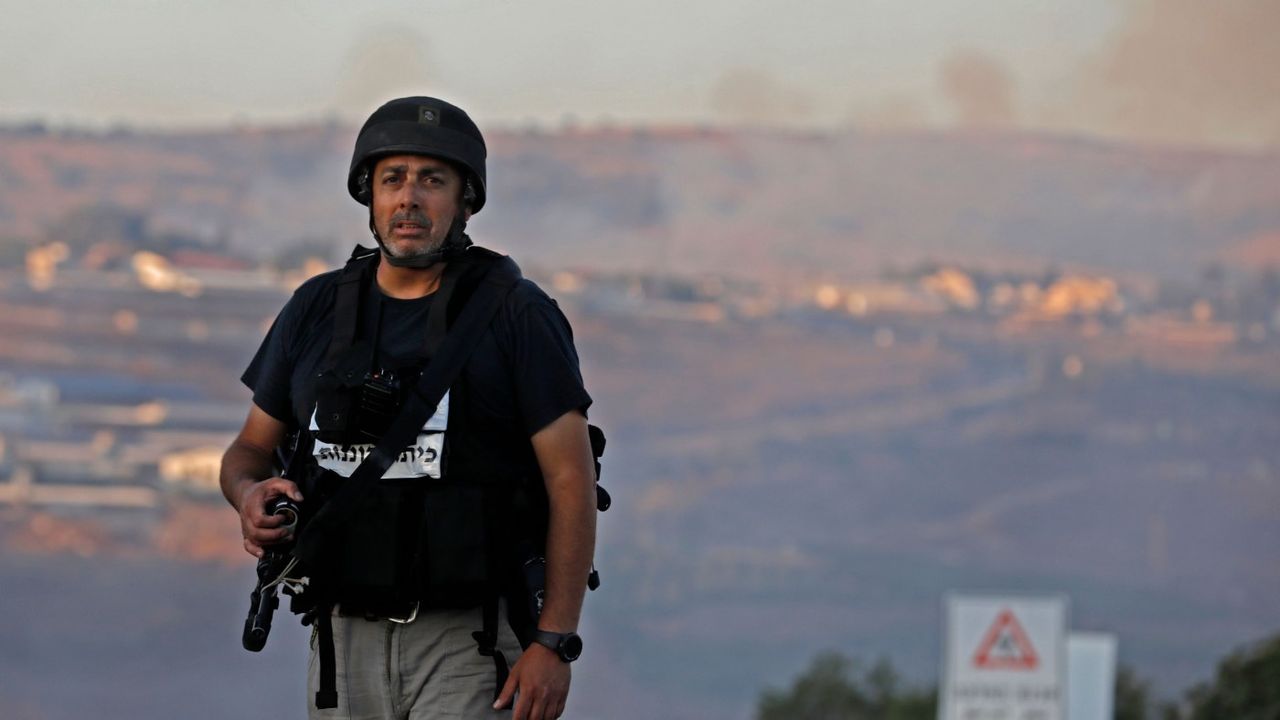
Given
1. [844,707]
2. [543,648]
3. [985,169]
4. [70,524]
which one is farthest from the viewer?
[985,169]

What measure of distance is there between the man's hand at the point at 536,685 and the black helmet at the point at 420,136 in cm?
89

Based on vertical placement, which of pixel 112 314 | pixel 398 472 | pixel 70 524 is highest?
pixel 112 314

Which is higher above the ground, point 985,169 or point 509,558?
point 985,169

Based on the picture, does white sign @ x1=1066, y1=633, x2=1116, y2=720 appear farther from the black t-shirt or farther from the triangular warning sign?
the black t-shirt

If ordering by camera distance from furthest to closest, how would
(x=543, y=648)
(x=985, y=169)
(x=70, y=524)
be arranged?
(x=985, y=169) < (x=70, y=524) < (x=543, y=648)

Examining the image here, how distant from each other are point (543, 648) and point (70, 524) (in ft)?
246

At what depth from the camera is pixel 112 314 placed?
77.7 metres

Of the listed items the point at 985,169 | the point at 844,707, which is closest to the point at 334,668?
the point at 844,707

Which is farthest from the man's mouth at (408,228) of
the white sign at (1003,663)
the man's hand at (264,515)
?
the white sign at (1003,663)

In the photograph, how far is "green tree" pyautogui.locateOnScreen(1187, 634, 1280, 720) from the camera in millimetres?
22281

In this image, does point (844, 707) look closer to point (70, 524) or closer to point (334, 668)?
point (70, 524)

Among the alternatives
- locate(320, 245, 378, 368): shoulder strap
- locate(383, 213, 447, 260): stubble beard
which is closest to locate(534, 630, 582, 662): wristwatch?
locate(320, 245, 378, 368): shoulder strap

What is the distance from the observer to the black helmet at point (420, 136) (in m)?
4.07

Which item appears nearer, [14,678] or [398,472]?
[398,472]
